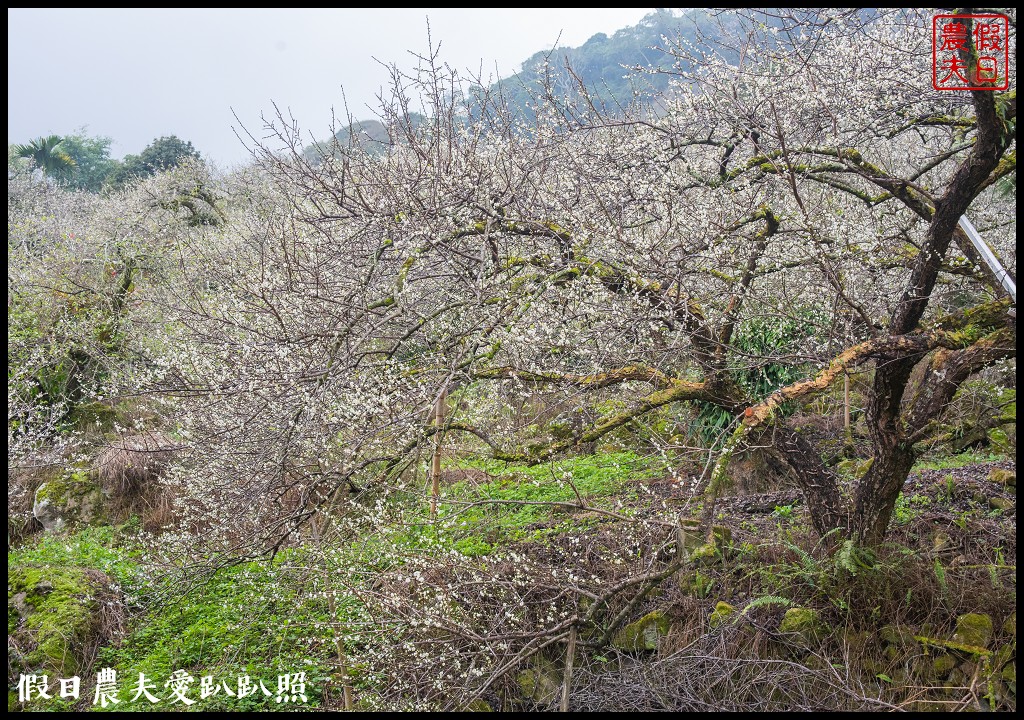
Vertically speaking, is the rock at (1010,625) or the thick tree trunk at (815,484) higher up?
the thick tree trunk at (815,484)

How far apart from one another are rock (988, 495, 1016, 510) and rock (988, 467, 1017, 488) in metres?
0.17

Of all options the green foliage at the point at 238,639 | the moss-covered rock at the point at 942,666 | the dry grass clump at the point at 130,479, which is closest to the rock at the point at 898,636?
the moss-covered rock at the point at 942,666

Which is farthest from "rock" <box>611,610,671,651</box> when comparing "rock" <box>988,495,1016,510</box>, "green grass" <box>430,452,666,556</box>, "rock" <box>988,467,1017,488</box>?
"rock" <box>988,467,1017,488</box>

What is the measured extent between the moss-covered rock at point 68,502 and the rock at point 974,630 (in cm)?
861

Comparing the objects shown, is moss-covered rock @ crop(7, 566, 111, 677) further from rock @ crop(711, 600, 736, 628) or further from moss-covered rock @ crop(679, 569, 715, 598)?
rock @ crop(711, 600, 736, 628)

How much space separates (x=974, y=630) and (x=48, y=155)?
102 feet

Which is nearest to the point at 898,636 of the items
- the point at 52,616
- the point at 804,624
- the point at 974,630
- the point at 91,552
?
the point at 974,630

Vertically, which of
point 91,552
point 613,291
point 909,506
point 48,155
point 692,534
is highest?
point 48,155

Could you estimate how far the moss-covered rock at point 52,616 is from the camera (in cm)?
474

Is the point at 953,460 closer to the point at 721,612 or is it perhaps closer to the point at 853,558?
the point at 853,558

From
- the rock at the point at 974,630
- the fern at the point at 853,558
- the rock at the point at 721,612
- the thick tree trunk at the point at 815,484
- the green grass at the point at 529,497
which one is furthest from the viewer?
the green grass at the point at 529,497

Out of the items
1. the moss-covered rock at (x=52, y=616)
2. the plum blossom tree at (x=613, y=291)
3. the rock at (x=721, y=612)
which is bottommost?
the moss-covered rock at (x=52, y=616)

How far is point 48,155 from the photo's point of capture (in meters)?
24.9

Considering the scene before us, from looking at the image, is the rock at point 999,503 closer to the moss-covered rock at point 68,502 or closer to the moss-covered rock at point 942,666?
the moss-covered rock at point 942,666
